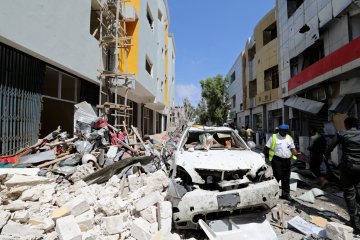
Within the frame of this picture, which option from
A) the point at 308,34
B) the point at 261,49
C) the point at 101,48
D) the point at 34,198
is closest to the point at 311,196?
the point at 34,198

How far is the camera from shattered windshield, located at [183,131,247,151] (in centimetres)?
512

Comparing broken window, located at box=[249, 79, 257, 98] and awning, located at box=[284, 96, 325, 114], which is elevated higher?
broken window, located at box=[249, 79, 257, 98]

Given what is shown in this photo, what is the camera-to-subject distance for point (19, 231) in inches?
123

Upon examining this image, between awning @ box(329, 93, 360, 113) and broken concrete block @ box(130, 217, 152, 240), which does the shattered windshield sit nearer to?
broken concrete block @ box(130, 217, 152, 240)

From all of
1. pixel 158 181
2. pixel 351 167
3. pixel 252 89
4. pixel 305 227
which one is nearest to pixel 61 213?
pixel 158 181

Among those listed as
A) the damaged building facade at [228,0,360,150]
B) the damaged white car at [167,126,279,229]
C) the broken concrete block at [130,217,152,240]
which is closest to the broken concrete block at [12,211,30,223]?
the broken concrete block at [130,217,152,240]

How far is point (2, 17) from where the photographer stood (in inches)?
189

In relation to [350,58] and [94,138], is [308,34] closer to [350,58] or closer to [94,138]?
[350,58]

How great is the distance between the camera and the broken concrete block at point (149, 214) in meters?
3.63

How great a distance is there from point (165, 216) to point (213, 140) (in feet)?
8.13

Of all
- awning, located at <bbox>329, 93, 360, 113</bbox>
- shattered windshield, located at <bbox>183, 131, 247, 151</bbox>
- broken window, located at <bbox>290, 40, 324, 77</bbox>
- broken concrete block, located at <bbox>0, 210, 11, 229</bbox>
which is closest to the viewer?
broken concrete block, located at <bbox>0, 210, 11, 229</bbox>

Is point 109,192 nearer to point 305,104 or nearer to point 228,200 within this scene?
point 228,200

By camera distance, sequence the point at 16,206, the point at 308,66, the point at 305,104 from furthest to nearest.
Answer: the point at 308,66 → the point at 305,104 → the point at 16,206

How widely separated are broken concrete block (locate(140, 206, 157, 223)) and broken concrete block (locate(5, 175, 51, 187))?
2.56m
